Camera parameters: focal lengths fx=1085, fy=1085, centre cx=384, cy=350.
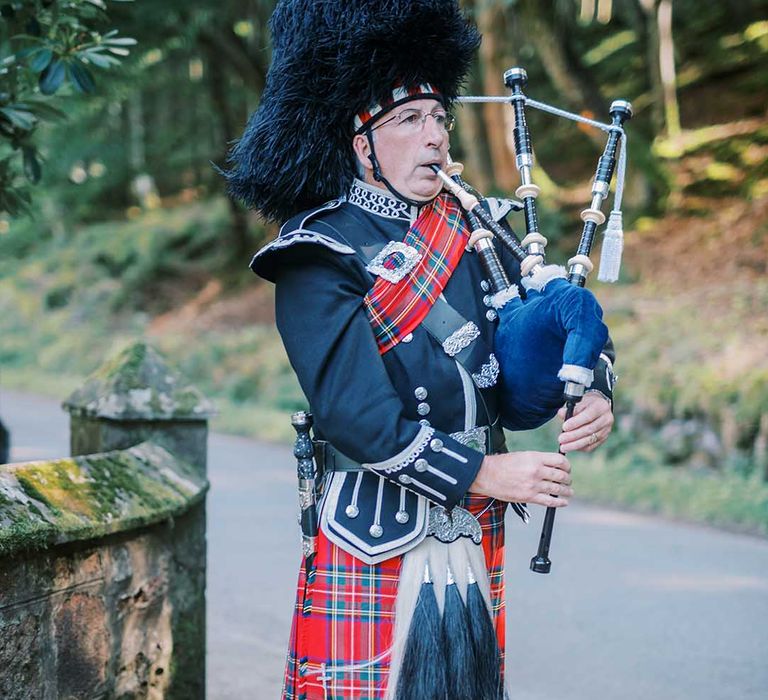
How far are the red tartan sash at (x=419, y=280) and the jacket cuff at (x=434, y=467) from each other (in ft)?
0.80

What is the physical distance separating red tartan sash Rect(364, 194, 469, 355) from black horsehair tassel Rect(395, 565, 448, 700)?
57cm

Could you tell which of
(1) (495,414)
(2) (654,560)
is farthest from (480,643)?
(2) (654,560)

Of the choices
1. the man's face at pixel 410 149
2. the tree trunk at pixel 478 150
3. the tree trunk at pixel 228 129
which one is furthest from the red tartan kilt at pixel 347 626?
the tree trunk at pixel 228 129

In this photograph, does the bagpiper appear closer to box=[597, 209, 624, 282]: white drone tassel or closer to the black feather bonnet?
the black feather bonnet

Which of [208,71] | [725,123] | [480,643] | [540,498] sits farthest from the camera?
[208,71]

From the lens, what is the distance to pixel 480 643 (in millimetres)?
2402

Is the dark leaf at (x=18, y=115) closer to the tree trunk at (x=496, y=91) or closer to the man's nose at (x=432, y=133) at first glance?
the man's nose at (x=432, y=133)

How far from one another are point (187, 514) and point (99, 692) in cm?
67

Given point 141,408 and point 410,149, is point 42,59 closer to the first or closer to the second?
point 141,408

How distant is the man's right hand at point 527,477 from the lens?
7.34 feet

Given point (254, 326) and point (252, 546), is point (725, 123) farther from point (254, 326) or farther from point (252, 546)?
point (252, 546)

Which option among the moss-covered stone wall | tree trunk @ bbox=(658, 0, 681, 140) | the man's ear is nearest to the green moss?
the moss-covered stone wall

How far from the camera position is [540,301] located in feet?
7.59

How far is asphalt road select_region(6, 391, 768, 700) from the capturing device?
468 cm
